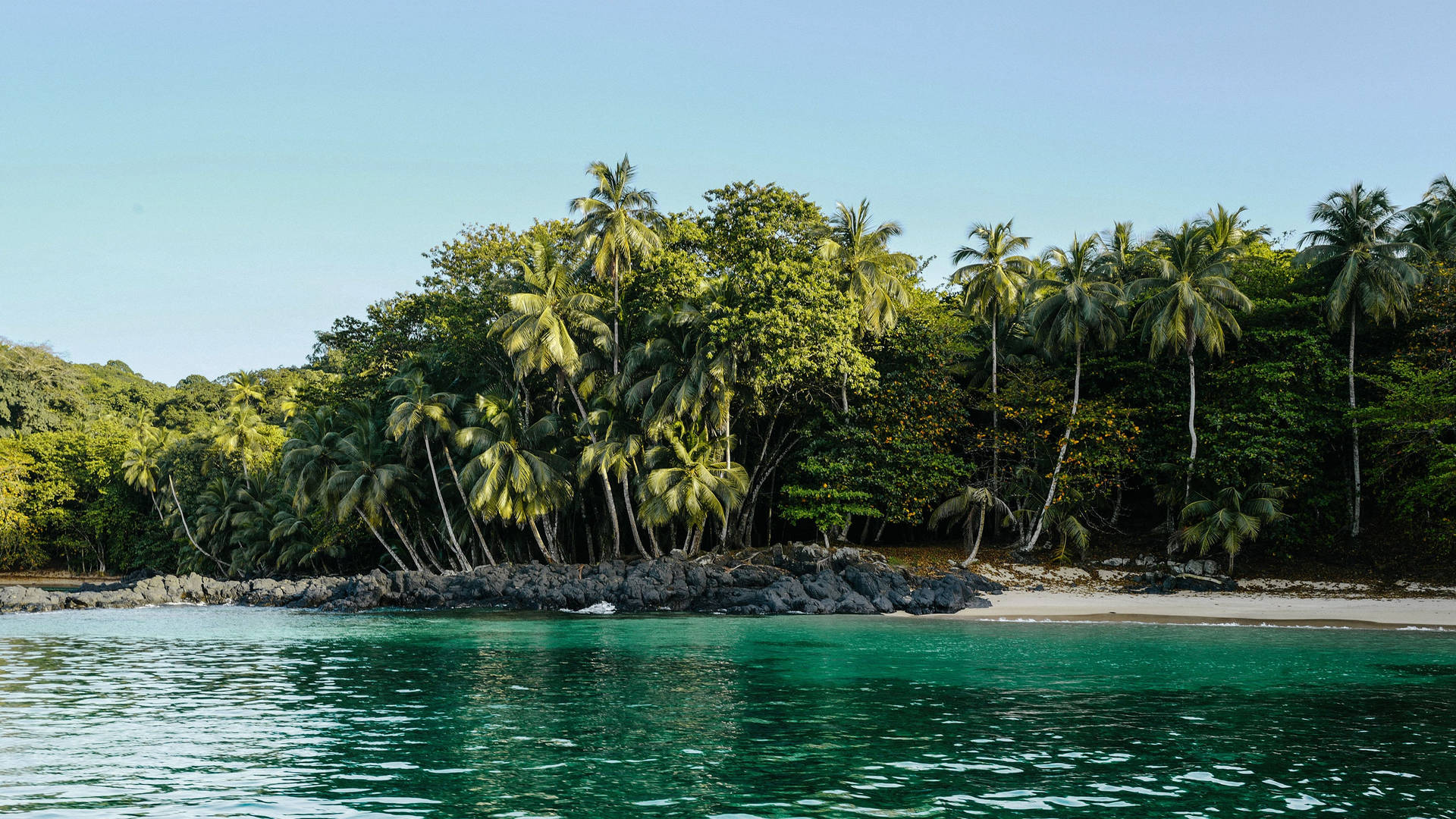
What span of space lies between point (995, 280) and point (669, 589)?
16621mm

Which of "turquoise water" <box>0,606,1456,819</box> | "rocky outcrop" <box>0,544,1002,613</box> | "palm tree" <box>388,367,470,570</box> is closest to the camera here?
"turquoise water" <box>0,606,1456,819</box>

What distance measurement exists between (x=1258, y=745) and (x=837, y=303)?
23163mm

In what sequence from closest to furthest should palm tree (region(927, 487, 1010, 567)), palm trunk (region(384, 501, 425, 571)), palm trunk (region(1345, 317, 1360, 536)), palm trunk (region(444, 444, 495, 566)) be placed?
palm trunk (region(1345, 317, 1360, 536)), palm tree (region(927, 487, 1010, 567)), palm trunk (region(444, 444, 495, 566)), palm trunk (region(384, 501, 425, 571))

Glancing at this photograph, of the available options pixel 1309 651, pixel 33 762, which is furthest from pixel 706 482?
pixel 33 762

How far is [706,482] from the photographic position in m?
33.2

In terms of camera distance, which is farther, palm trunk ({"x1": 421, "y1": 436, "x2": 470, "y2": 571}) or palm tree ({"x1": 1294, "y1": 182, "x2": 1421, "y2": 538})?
palm trunk ({"x1": 421, "y1": 436, "x2": 470, "y2": 571})

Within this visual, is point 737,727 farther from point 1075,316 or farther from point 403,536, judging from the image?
point 403,536

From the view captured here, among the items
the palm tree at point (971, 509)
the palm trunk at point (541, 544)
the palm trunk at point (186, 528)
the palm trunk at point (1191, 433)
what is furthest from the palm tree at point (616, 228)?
the palm trunk at point (186, 528)

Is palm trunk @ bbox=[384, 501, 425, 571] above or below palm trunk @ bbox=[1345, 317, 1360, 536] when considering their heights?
below

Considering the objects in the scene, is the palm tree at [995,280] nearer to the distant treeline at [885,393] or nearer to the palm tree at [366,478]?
the distant treeline at [885,393]

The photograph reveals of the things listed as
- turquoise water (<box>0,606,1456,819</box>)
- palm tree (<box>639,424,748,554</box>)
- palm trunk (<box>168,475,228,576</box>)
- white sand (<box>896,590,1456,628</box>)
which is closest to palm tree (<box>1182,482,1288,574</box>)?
white sand (<box>896,590,1456,628</box>)

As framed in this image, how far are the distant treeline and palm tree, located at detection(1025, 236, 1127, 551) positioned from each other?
118 mm

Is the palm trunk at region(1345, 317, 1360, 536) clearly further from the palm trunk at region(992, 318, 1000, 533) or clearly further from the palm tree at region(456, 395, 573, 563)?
the palm tree at region(456, 395, 573, 563)

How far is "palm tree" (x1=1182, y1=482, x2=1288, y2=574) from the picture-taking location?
30.8m
